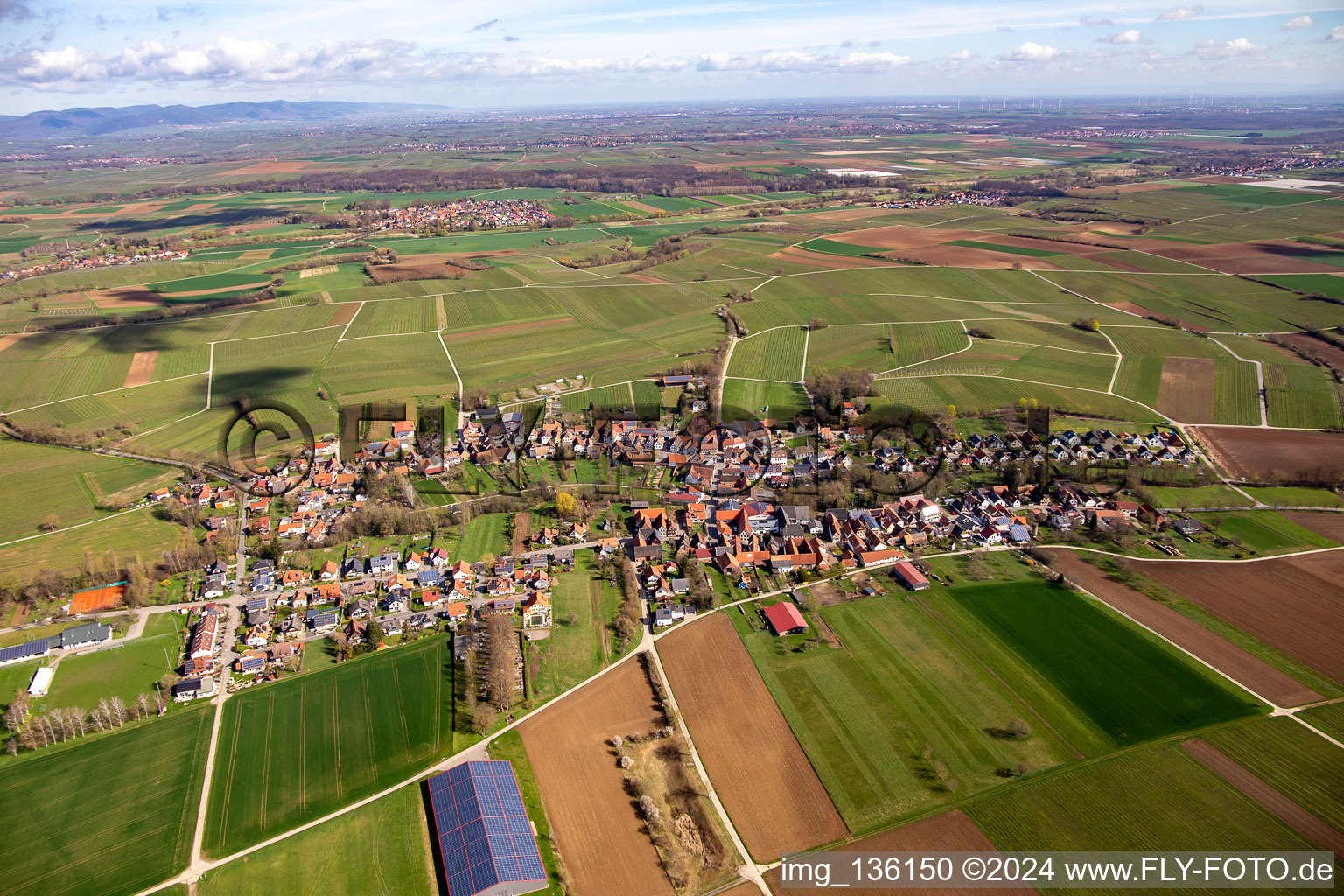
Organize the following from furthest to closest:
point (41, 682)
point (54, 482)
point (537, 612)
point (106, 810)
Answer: point (54, 482) < point (537, 612) < point (41, 682) < point (106, 810)

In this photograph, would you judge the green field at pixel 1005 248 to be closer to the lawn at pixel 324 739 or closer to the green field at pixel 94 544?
the lawn at pixel 324 739

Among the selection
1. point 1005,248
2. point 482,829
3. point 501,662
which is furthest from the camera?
point 1005,248

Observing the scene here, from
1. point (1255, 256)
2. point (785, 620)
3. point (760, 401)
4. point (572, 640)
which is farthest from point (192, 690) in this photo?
point (1255, 256)

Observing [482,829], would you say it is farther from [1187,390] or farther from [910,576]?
[1187,390]

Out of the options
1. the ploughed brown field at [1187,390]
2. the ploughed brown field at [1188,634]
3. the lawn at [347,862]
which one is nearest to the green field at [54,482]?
the lawn at [347,862]

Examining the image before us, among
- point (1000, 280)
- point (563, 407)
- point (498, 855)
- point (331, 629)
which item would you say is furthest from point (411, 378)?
point (1000, 280)

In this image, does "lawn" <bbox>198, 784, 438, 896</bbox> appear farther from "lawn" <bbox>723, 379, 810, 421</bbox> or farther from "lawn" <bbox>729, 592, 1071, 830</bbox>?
"lawn" <bbox>723, 379, 810, 421</bbox>
